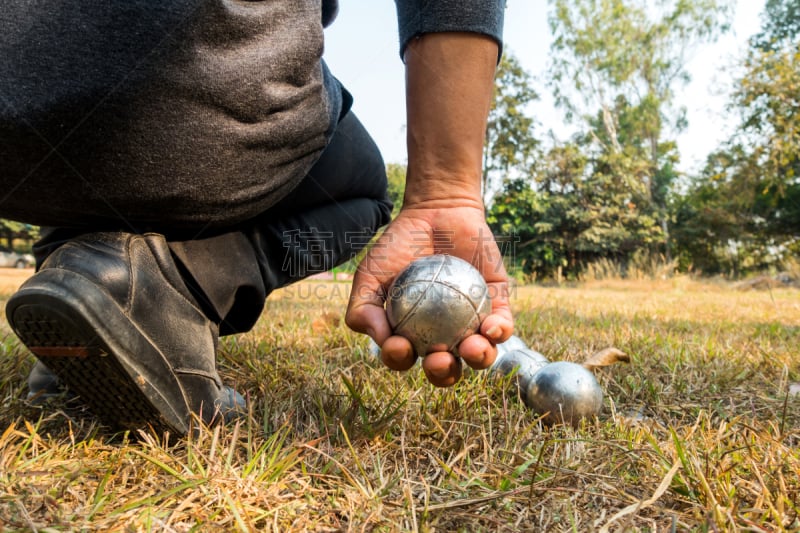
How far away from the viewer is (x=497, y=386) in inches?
78.1

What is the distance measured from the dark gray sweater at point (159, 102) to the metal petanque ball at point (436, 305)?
55cm

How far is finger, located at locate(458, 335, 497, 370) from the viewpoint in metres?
1.57

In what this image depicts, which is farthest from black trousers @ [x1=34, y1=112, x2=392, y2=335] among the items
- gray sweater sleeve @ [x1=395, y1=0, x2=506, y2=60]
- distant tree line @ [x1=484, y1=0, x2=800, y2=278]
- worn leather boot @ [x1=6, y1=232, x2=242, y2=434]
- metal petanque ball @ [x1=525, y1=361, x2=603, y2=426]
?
distant tree line @ [x1=484, y1=0, x2=800, y2=278]

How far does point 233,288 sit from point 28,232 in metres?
30.8

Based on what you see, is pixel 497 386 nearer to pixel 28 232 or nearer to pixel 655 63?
pixel 655 63

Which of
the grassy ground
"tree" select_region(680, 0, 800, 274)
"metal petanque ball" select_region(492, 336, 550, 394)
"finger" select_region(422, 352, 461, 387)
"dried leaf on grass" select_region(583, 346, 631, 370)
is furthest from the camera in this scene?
"tree" select_region(680, 0, 800, 274)

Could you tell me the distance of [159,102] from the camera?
137 centimetres

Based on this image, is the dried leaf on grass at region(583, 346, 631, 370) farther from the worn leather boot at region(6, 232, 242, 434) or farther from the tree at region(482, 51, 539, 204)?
the tree at region(482, 51, 539, 204)

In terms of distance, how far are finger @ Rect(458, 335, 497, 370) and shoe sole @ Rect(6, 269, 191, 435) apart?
81 centimetres

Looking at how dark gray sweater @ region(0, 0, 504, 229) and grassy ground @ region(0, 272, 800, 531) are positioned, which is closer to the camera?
grassy ground @ region(0, 272, 800, 531)

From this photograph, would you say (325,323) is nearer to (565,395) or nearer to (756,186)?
(565,395)

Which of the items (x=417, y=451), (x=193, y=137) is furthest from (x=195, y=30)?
(x=417, y=451)

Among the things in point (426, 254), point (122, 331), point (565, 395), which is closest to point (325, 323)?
point (426, 254)

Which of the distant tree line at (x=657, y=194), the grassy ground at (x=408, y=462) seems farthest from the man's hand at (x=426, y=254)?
the distant tree line at (x=657, y=194)
